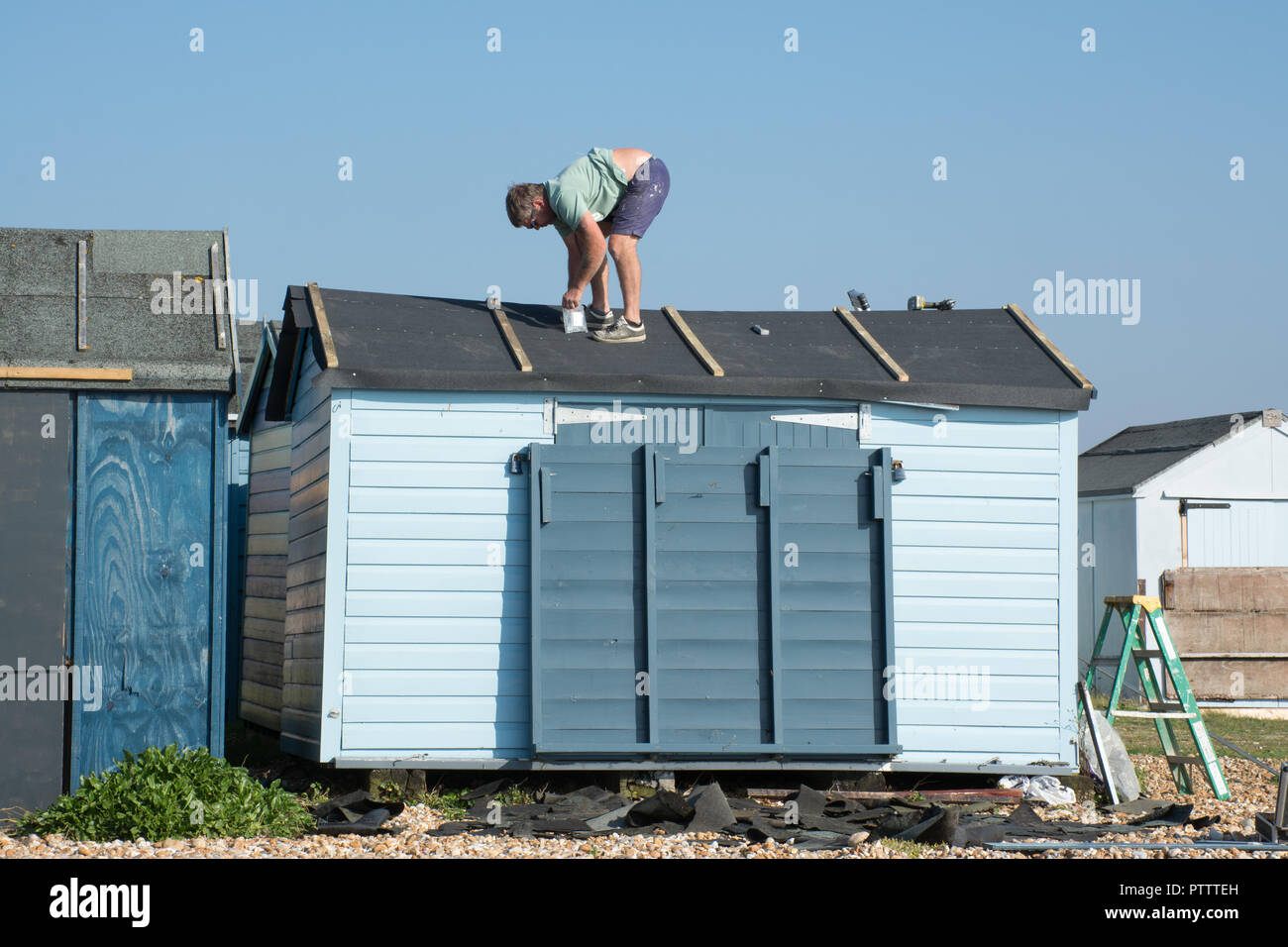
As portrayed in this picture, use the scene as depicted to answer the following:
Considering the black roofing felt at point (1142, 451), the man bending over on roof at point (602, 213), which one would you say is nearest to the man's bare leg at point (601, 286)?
the man bending over on roof at point (602, 213)

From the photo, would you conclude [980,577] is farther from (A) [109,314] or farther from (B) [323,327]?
(A) [109,314]

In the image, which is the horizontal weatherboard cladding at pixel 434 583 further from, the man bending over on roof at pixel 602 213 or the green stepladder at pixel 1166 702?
the green stepladder at pixel 1166 702

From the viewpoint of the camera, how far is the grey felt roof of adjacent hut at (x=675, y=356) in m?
9.12

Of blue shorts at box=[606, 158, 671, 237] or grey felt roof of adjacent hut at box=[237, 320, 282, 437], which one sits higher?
blue shorts at box=[606, 158, 671, 237]

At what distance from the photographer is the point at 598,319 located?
33.1ft

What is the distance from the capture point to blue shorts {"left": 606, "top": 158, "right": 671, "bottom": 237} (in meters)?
10.1

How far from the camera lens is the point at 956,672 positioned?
30.7 feet

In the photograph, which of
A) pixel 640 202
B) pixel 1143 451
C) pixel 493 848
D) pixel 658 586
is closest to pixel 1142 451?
pixel 1143 451

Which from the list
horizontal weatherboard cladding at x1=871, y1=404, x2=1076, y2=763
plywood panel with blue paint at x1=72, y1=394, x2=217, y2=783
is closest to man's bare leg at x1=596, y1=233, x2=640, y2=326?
horizontal weatherboard cladding at x1=871, y1=404, x2=1076, y2=763

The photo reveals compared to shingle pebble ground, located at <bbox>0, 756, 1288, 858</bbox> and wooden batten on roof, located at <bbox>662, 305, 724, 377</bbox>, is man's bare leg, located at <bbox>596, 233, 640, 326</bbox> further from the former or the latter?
shingle pebble ground, located at <bbox>0, 756, 1288, 858</bbox>

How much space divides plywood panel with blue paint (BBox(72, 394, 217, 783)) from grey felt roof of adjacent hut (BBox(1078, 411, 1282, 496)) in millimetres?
13074

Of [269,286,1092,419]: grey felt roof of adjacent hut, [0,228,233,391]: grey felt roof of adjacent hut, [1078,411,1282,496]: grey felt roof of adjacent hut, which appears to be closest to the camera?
[0,228,233,391]: grey felt roof of adjacent hut
